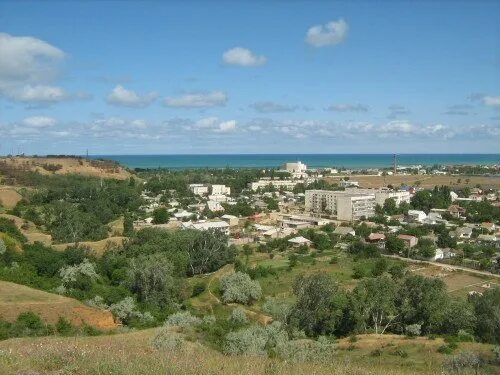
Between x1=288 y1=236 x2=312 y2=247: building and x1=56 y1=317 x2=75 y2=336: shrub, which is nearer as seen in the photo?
x1=56 y1=317 x2=75 y2=336: shrub

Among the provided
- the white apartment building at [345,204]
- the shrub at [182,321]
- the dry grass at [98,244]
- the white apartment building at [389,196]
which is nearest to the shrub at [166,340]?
the shrub at [182,321]

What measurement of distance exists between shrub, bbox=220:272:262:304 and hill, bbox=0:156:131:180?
1892 inches

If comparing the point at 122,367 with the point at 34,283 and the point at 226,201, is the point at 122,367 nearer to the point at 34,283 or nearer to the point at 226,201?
the point at 34,283

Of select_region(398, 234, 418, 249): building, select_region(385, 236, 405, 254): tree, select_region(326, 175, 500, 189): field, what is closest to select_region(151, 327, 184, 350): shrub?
select_region(385, 236, 405, 254): tree

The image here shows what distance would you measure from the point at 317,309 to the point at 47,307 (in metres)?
9.76

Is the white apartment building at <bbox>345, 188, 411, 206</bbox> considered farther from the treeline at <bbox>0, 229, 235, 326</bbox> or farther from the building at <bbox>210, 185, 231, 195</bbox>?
the treeline at <bbox>0, 229, 235, 326</bbox>

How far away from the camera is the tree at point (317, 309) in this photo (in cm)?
1940

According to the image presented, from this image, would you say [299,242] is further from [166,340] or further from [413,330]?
[166,340]

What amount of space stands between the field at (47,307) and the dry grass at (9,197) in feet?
95.3

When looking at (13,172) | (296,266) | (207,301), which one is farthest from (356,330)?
Answer: (13,172)

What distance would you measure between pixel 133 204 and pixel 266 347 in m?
40.6

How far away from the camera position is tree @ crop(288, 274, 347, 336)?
19.4 m

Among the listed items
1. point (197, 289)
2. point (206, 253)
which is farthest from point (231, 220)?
point (197, 289)

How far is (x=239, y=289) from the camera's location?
79.2 feet
